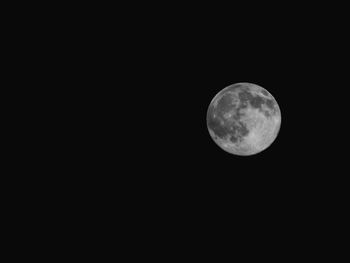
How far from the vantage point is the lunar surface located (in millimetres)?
7625

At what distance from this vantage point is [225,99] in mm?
7887

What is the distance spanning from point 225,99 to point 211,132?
0.88m

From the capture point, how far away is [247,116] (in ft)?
24.9

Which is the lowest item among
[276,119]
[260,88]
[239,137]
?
[239,137]

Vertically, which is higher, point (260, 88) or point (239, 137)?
point (260, 88)

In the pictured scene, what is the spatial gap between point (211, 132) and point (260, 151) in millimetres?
1224

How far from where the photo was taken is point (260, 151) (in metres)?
8.16

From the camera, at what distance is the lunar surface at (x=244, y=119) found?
7625 millimetres

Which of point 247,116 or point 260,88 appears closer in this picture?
point 247,116

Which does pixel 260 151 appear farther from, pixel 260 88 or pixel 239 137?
pixel 260 88

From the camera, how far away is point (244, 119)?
24.9 ft

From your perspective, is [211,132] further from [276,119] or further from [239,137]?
[276,119]

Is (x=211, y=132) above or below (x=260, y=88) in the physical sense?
below

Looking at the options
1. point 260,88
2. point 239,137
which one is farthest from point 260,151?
point 260,88
